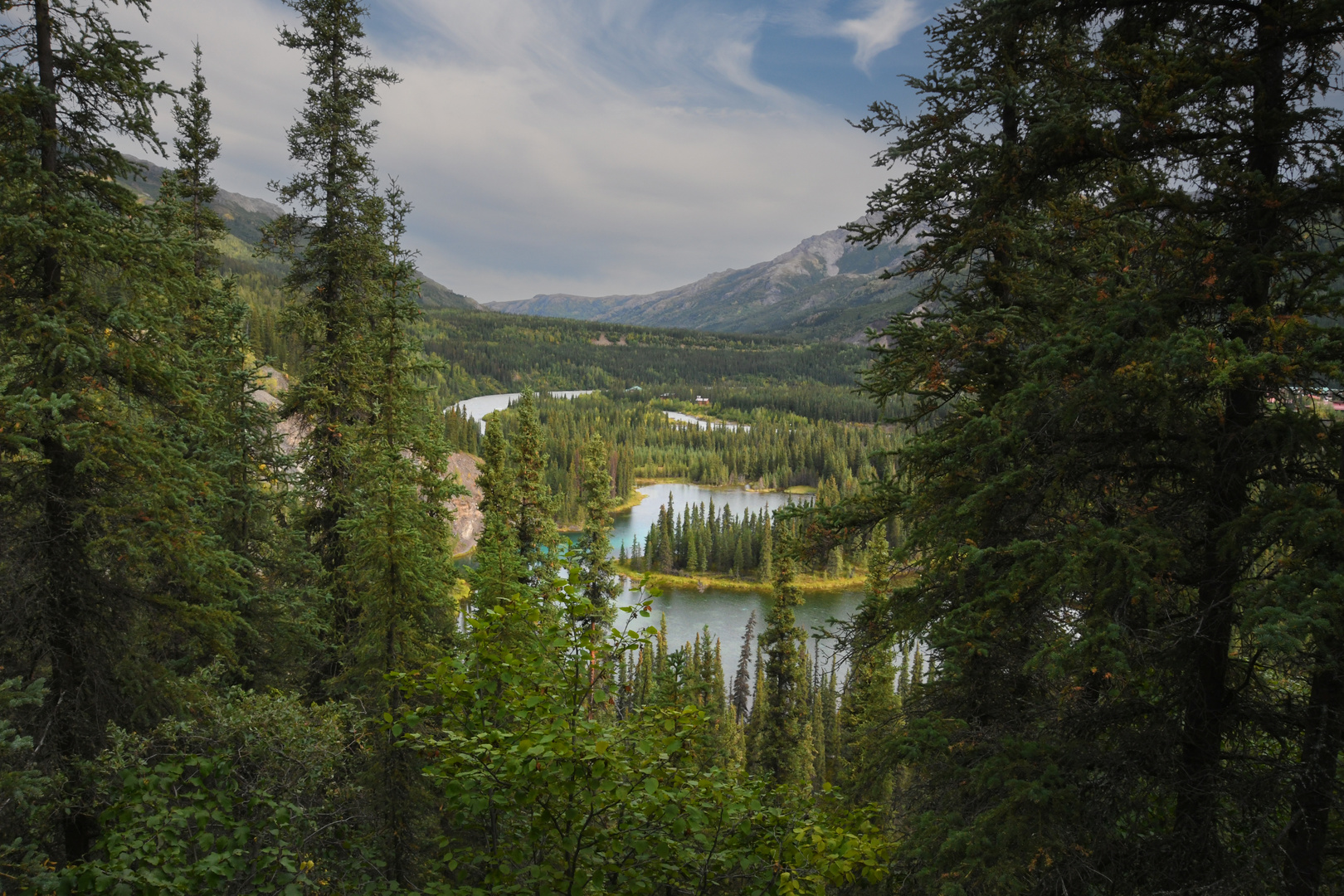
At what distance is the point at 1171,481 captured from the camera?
5.35 meters

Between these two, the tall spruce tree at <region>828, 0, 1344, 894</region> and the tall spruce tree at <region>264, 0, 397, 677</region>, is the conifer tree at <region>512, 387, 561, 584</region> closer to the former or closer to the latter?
the tall spruce tree at <region>264, 0, 397, 677</region>

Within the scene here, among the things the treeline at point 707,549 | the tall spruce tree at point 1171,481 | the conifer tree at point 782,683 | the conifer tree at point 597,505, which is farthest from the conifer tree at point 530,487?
the treeline at point 707,549

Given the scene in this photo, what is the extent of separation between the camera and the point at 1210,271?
15.4ft

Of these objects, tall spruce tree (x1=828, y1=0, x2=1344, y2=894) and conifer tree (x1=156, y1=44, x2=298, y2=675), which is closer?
tall spruce tree (x1=828, y1=0, x2=1344, y2=894)

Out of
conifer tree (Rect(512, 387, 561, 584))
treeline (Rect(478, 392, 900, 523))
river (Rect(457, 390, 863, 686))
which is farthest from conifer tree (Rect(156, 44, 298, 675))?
treeline (Rect(478, 392, 900, 523))

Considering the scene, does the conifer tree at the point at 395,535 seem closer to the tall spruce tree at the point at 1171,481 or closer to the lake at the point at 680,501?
the tall spruce tree at the point at 1171,481

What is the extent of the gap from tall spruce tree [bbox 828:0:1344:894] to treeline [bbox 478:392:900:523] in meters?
106

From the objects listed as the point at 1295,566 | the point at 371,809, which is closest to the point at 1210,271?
the point at 1295,566

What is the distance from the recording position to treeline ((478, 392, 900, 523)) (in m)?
130

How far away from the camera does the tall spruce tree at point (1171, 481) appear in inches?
165

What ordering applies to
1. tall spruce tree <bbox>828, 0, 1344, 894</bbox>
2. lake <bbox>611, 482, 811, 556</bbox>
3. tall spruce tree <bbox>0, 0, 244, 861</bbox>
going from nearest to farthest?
1. tall spruce tree <bbox>828, 0, 1344, 894</bbox>
2. tall spruce tree <bbox>0, 0, 244, 861</bbox>
3. lake <bbox>611, 482, 811, 556</bbox>

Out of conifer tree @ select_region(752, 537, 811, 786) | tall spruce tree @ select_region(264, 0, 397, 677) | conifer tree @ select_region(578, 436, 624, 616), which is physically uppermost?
tall spruce tree @ select_region(264, 0, 397, 677)

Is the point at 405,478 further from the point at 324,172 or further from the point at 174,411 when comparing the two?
the point at 324,172

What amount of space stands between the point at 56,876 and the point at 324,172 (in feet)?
43.3
